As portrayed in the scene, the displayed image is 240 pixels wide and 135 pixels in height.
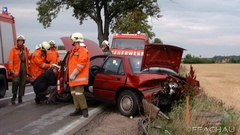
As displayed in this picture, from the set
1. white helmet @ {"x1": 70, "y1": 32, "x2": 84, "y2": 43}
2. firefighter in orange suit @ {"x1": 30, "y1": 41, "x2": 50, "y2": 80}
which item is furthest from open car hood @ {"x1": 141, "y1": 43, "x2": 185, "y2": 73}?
firefighter in orange suit @ {"x1": 30, "y1": 41, "x2": 50, "y2": 80}

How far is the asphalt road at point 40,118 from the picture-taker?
23.6 ft

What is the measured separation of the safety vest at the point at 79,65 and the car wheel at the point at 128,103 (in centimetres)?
100

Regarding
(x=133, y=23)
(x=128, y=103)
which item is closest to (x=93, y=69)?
(x=128, y=103)

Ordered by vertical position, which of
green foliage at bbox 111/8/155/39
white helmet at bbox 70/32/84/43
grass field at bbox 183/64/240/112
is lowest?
grass field at bbox 183/64/240/112

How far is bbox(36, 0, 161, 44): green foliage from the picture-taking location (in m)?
32.9

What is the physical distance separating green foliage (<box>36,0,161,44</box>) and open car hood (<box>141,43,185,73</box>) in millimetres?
24373

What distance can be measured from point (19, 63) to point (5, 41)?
1866mm

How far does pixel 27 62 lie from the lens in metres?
10.7

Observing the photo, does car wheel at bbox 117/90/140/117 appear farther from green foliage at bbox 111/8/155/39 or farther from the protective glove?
green foliage at bbox 111/8/155/39

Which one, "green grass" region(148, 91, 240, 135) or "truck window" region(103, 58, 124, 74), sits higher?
"truck window" region(103, 58, 124, 74)

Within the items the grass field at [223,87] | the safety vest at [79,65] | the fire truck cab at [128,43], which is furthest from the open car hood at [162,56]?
the fire truck cab at [128,43]

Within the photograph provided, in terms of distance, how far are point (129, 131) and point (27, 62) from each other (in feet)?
16.1

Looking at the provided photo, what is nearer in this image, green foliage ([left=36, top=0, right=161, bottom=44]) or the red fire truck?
Result: the red fire truck

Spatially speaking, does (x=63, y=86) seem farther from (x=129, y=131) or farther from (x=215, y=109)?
(x=215, y=109)
